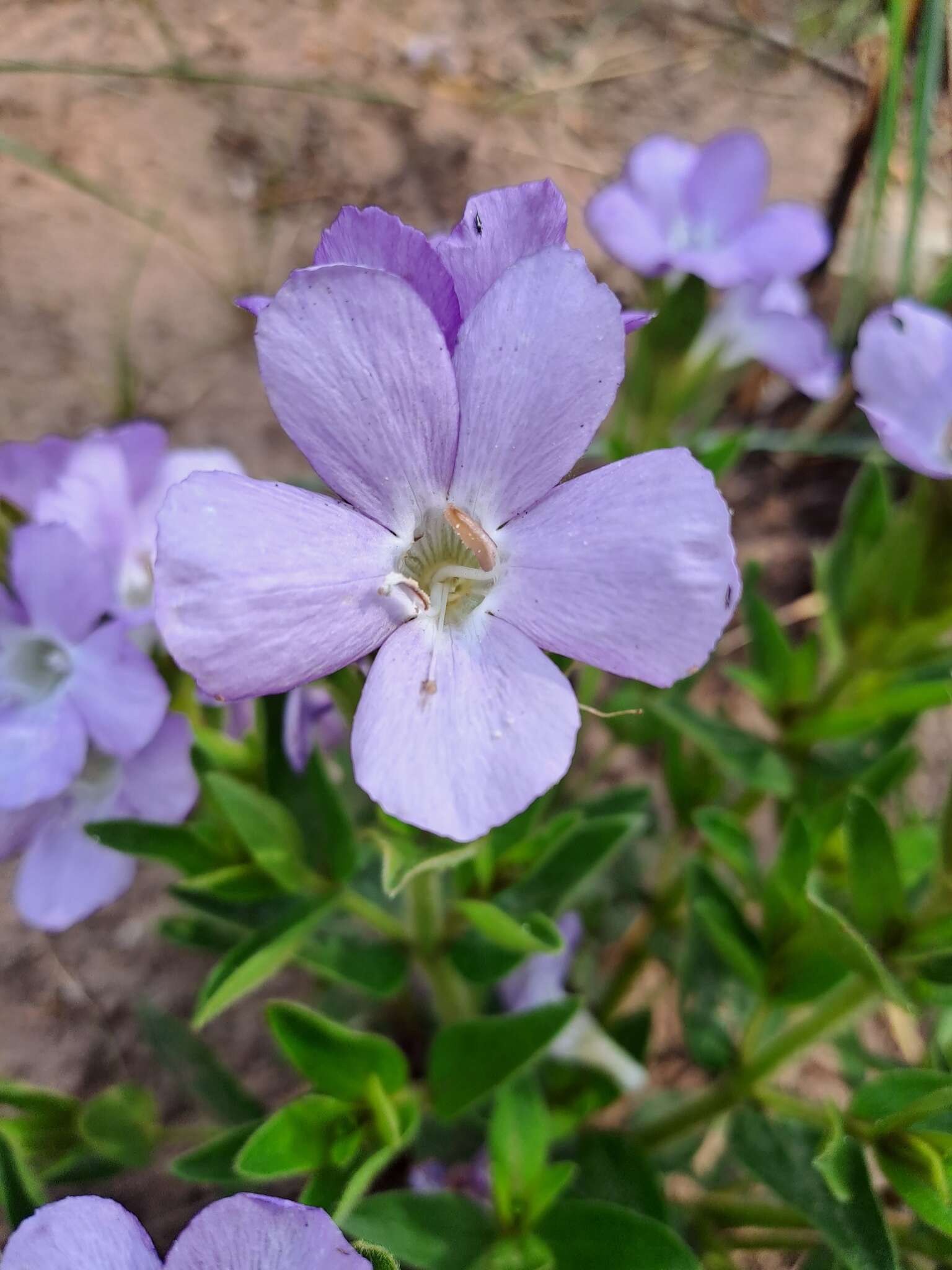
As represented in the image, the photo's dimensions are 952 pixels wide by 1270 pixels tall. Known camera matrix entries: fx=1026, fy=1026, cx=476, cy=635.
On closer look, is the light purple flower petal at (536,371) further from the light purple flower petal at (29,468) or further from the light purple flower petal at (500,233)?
the light purple flower petal at (29,468)

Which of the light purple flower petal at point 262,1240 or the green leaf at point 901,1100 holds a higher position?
the light purple flower petal at point 262,1240

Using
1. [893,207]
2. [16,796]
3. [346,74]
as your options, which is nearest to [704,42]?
[893,207]

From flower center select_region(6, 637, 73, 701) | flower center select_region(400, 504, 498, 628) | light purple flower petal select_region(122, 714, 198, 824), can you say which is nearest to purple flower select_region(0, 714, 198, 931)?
light purple flower petal select_region(122, 714, 198, 824)

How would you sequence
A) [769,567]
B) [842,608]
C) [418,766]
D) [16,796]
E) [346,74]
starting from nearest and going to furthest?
1. [418,766]
2. [16,796]
3. [842,608]
4. [769,567]
5. [346,74]

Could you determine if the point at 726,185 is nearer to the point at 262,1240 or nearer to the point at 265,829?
the point at 265,829

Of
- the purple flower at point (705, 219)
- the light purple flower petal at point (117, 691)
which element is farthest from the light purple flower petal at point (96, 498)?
the purple flower at point (705, 219)

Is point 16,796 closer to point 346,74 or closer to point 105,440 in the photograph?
point 105,440
